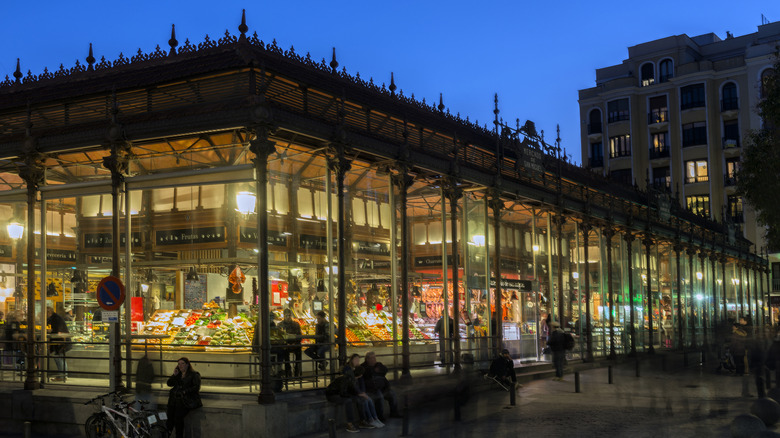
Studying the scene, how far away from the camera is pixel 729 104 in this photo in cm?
7469

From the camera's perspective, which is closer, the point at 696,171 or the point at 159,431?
the point at 159,431

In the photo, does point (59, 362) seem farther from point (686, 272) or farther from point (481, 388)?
point (686, 272)

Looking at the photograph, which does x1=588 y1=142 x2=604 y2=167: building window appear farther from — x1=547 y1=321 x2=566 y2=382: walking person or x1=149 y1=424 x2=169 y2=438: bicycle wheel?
x1=149 y1=424 x2=169 y2=438: bicycle wheel

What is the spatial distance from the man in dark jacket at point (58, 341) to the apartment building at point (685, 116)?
58.4 meters

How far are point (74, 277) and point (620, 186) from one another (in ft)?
78.1

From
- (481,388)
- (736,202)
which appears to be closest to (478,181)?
(481,388)

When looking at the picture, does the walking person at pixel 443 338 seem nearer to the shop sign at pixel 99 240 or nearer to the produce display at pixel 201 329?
the produce display at pixel 201 329

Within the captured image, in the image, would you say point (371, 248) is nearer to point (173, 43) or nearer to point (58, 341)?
point (173, 43)

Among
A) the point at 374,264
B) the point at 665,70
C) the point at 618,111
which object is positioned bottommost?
the point at 374,264

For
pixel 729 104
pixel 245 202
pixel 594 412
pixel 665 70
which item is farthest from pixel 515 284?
pixel 665 70

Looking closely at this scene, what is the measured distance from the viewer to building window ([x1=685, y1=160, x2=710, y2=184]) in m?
76.4

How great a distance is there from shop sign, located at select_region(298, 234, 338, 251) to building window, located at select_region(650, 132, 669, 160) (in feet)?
215

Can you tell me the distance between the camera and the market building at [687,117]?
7400 centimetres

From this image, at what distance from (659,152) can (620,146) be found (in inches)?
162
